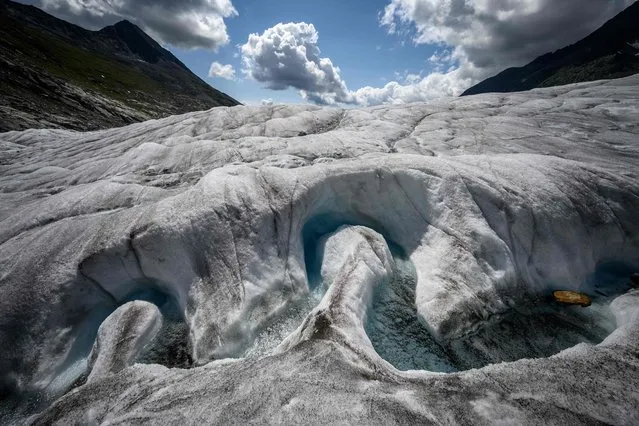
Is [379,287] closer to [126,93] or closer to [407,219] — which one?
[407,219]

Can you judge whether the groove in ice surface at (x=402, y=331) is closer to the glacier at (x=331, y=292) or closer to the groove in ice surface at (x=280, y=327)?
the glacier at (x=331, y=292)

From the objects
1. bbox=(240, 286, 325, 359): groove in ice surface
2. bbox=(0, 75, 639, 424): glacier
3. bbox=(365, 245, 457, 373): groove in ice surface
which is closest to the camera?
bbox=(0, 75, 639, 424): glacier

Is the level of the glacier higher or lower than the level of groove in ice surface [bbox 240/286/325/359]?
higher

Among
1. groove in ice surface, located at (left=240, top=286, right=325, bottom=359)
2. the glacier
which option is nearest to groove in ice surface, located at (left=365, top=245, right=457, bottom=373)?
the glacier

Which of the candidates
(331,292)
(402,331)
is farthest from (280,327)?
(402,331)

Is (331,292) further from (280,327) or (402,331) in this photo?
(402,331)

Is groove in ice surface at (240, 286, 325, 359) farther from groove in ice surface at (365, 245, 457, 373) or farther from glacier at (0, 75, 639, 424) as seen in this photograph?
groove in ice surface at (365, 245, 457, 373)

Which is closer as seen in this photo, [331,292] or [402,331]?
[331,292]

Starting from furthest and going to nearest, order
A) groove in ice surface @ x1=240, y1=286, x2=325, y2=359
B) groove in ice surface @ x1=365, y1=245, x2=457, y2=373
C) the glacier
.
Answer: groove in ice surface @ x1=240, y1=286, x2=325, y2=359 → groove in ice surface @ x1=365, y1=245, x2=457, y2=373 → the glacier

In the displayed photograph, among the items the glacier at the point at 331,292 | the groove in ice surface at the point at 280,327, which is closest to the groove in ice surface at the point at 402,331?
the glacier at the point at 331,292
